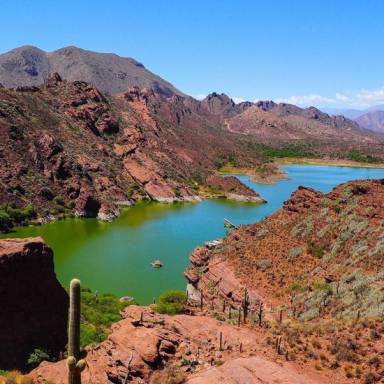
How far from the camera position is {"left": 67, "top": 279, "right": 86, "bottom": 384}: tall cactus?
44.7 ft

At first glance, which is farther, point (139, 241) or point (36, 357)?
point (139, 241)

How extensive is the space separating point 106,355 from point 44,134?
8724 cm

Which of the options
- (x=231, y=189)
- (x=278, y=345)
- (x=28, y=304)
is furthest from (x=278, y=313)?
(x=231, y=189)

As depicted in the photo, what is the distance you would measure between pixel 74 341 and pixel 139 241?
5929cm

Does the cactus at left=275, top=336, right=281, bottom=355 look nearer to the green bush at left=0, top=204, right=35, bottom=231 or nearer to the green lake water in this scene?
the green lake water

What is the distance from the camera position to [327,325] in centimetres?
2445

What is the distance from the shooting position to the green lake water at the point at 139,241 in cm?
5372

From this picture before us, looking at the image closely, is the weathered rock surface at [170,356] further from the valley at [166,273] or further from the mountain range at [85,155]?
the mountain range at [85,155]

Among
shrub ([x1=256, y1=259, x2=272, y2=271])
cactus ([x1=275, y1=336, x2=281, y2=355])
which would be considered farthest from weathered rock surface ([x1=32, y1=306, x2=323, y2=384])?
shrub ([x1=256, y1=259, x2=272, y2=271])

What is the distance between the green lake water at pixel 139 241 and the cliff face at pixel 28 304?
17315 millimetres

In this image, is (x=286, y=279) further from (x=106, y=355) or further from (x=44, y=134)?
(x=44, y=134)

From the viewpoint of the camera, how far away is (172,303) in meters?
40.7

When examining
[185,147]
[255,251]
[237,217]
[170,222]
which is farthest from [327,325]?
[185,147]

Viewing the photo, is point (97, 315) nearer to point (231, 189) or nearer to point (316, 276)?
point (316, 276)
